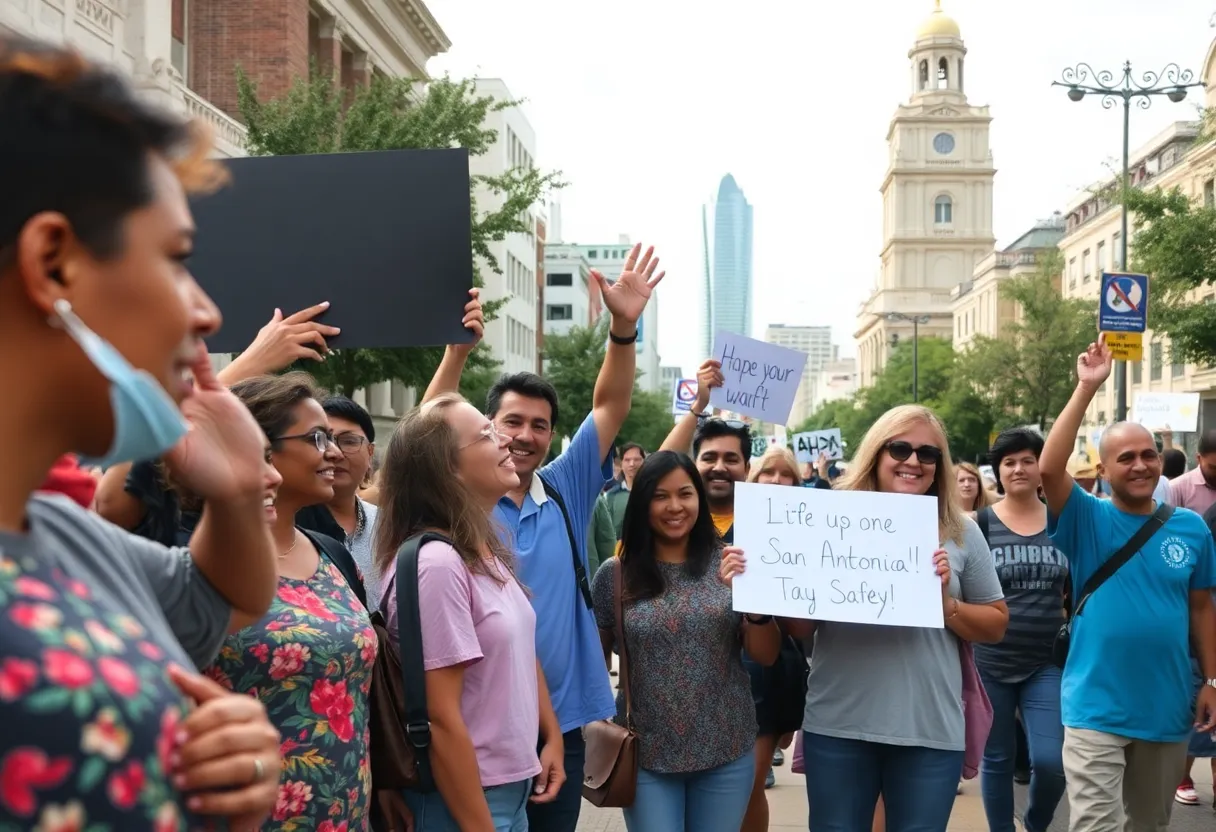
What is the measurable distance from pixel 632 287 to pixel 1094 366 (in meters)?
1.92

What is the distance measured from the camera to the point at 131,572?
152 cm

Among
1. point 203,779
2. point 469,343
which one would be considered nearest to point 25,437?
point 203,779

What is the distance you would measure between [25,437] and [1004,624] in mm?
4066

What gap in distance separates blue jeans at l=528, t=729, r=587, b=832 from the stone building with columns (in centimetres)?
1094

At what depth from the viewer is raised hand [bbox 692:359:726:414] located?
277 inches

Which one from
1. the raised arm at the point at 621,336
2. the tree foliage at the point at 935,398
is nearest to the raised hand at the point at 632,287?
the raised arm at the point at 621,336

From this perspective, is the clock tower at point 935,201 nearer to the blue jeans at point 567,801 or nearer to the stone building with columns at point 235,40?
the stone building with columns at point 235,40

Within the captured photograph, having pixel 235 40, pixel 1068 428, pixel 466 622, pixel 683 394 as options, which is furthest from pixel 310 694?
pixel 235 40

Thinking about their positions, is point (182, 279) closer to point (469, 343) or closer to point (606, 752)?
point (469, 343)

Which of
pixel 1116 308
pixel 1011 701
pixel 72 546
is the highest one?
pixel 1116 308

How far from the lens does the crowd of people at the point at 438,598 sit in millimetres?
1260

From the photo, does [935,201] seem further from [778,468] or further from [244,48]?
[778,468]

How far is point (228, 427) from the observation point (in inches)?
66.8

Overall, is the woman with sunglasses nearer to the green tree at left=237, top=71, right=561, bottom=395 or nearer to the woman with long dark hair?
the woman with long dark hair
